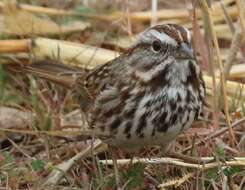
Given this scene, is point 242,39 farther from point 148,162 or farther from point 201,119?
point 148,162

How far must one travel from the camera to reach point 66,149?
3559 millimetres

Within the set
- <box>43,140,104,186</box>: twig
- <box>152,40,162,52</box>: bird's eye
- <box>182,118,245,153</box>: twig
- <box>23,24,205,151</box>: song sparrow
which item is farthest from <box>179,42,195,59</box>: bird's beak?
<box>43,140,104,186</box>: twig

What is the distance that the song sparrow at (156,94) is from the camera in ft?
9.61

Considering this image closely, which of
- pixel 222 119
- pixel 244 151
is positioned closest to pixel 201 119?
pixel 222 119

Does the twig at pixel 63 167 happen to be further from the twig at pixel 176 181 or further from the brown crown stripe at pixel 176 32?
the brown crown stripe at pixel 176 32

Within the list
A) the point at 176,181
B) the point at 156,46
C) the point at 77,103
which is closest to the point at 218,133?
the point at 176,181

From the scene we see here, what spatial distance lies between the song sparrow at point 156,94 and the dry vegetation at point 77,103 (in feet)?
0.37

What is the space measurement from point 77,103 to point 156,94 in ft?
2.84

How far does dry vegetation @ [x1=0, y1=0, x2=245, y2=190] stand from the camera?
10.2ft

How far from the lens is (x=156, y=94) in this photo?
303 cm

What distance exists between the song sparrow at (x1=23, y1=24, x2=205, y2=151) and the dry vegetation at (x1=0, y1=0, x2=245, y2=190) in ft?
0.37

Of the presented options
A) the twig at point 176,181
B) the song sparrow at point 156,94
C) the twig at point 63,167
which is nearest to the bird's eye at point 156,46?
the song sparrow at point 156,94

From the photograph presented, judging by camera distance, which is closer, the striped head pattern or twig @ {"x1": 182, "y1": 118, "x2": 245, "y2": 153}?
the striped head pattern

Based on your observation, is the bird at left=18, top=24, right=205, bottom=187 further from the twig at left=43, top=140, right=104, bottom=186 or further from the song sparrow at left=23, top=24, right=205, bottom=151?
the twig at left=43, top=140, right=104, bottom=186
